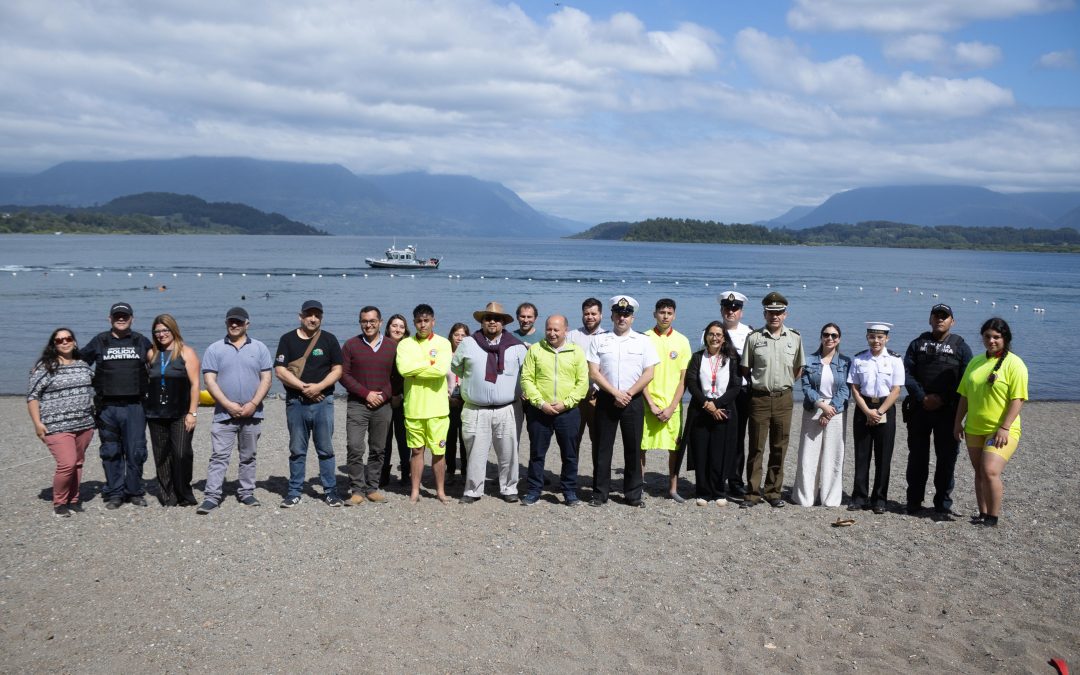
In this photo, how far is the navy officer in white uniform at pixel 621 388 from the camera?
805 centimetres

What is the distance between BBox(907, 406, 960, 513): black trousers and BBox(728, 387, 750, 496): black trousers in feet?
5.35

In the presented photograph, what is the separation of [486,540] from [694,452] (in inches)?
97.2

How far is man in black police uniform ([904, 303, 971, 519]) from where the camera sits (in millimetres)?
7770

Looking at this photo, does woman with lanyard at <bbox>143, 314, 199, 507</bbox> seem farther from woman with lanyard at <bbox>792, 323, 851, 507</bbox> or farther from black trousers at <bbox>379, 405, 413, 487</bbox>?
woman with lanyard at <bbox>792, 323, 851, 507</bbox>

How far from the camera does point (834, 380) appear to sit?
26.2ft

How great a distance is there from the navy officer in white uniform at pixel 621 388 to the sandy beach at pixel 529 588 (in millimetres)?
347

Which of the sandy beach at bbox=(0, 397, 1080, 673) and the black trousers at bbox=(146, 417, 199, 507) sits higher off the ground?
the black trousers at bbox=(146, 417, 199, 507)

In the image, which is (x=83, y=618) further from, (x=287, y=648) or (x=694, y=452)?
(x=694, y=452)

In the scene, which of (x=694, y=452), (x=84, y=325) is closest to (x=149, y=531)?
(x=694, y=452)

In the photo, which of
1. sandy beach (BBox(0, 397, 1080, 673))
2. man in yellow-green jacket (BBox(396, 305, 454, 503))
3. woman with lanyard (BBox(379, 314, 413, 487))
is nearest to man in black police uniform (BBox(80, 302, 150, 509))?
sandy beach (BBox(0, 397, 1080, 673))

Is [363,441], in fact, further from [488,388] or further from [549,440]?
[549,440]

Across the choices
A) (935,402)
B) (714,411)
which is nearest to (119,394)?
(714,411)

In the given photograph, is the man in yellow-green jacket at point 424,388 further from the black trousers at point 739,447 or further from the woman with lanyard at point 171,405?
the black trousers at point 739,447

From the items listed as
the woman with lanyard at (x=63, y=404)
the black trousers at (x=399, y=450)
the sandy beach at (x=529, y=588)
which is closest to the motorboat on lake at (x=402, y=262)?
the black trousers at (x=399, y=450)
